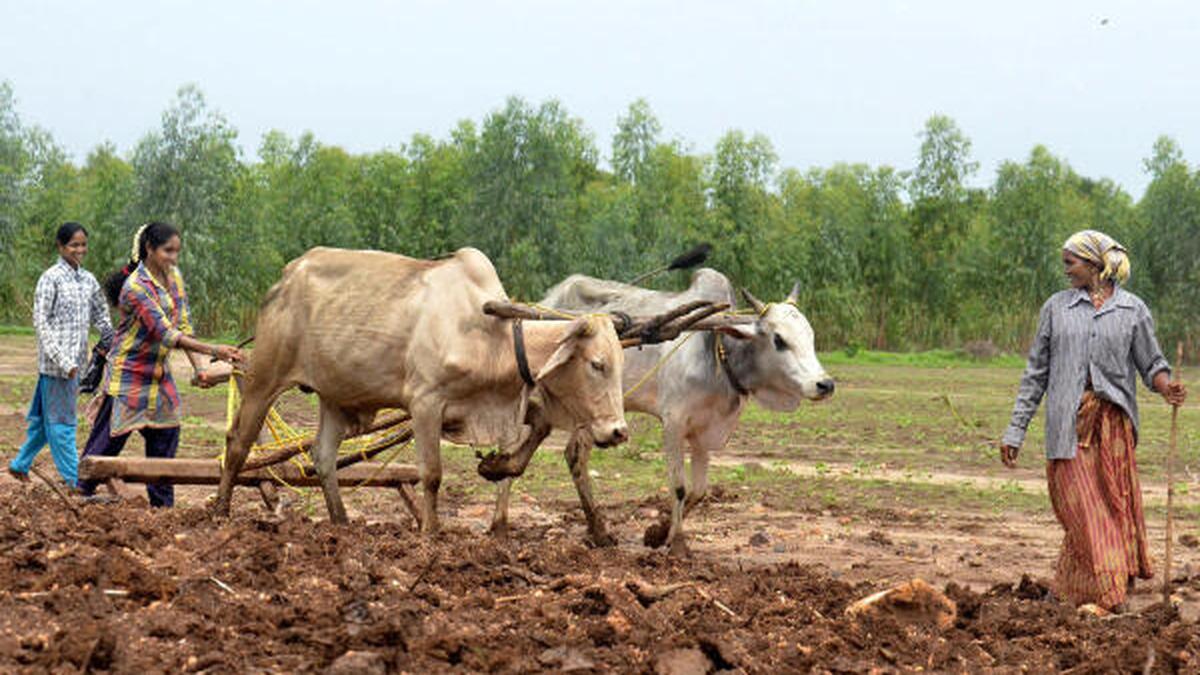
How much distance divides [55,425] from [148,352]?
3.22ft

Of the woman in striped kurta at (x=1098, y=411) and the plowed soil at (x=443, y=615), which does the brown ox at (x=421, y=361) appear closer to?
the plowed soil at (x=443, y=615)

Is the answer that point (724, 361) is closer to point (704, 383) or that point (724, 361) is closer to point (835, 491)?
point (704, 383)

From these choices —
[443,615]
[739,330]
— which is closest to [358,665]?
[443,615]

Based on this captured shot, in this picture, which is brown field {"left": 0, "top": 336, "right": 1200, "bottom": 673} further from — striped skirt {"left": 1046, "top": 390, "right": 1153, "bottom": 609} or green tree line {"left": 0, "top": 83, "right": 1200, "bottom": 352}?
green tree line {"left": 0, "top": 83, "right": 1200, "bottom": 352}

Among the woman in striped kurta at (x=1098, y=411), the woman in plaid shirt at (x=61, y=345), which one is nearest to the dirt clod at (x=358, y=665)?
the woman in striped kurta at (x=1098, y=411)

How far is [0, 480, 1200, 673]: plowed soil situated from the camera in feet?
16.3

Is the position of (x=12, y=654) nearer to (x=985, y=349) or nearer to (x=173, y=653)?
(x=173, y=653)

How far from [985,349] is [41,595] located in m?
45.3

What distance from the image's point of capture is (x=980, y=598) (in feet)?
22.2

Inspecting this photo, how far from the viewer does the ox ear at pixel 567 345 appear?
7656 mm

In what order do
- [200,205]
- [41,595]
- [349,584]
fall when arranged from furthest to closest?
[200,205] < [349,584] < [41,595]

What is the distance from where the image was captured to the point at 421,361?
308 inches

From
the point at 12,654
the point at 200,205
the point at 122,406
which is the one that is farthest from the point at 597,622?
the point at 200,205

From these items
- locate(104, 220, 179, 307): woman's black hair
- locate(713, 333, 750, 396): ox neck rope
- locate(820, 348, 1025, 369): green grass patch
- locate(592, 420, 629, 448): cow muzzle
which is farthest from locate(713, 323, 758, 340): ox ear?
locate(820, 348, 1025, 369): green grass patch
